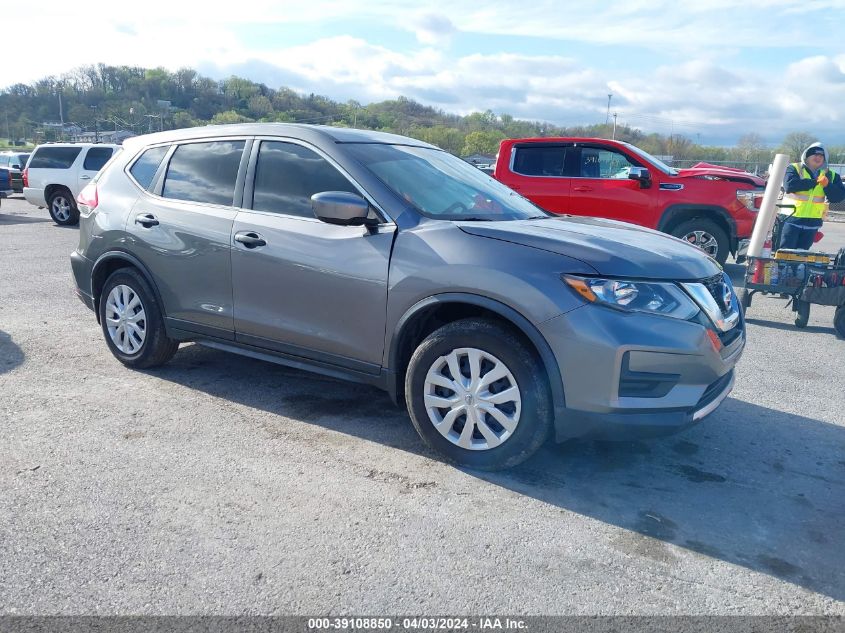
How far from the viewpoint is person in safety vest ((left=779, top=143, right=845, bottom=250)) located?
7938 mm

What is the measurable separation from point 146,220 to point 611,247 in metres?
3.15

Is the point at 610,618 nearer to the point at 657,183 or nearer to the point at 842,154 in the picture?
the point at 657,183

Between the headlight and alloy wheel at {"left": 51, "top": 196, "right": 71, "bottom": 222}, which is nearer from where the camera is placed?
the headlight

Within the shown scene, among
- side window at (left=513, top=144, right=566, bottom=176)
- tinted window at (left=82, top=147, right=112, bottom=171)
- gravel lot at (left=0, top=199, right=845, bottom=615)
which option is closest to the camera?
gravel lot at (left=0, top=199, right=845, bottom=615)

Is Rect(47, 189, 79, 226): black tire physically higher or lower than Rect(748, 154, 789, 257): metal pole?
lower

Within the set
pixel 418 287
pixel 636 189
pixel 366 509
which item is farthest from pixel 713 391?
pixel 636 189

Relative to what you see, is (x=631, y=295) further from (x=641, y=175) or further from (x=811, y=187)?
(x=641, y=175)

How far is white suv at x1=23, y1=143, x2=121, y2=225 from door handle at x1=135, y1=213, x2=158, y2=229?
12862 mm

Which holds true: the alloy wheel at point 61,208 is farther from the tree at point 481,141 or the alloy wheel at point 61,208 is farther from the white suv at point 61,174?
the tree at point 481,141

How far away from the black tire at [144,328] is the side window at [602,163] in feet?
23.4

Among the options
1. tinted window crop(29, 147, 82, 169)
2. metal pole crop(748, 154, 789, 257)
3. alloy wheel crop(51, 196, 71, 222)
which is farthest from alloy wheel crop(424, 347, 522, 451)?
tinted window crop(29, 147, 82, 169)

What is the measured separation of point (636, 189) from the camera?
1008 cm

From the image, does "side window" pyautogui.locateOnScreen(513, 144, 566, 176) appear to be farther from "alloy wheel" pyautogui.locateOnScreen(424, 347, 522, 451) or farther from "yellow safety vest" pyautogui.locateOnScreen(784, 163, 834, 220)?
"alloy wheel" pyautogui.locateOnScreen(424, 347, 522, 451)

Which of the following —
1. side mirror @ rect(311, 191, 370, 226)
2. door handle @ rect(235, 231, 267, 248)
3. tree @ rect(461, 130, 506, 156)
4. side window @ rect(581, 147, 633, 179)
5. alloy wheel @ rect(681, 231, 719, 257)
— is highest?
tree @ rect(461, 130, 506, 156)
